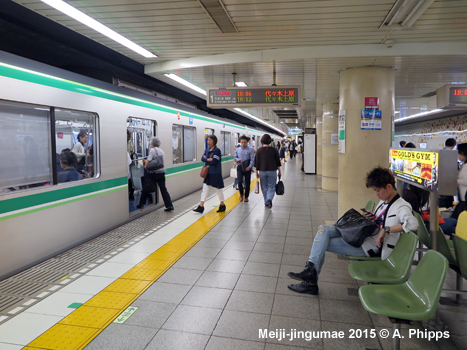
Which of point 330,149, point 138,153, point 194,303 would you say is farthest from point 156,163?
point 330,149

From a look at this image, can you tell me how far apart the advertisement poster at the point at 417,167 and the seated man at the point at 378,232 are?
249 millimetres

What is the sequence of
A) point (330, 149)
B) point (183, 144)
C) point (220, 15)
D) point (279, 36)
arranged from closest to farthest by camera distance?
point (220, 15) < point (279, 36) < point (183, 144) < point (330, 149)

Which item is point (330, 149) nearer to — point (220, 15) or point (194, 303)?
point (220, 15)

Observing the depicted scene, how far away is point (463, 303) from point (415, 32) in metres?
3.46

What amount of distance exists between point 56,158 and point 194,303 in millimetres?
2661

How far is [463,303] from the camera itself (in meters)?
3.16

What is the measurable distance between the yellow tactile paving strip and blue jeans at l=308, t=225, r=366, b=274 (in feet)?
5.67

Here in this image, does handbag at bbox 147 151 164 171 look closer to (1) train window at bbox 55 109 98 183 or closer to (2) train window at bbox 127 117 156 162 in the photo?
(2) train window at bbox 127 117 156 162

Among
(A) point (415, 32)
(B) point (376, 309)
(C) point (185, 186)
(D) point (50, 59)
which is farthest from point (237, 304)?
(C) point (185, 186)

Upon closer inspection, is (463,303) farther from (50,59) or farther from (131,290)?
(50,59)

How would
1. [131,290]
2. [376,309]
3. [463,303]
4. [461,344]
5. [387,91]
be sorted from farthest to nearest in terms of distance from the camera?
1. [387,91]
2. [131,290]
3. [463,303]
4. [461,344]
5. [376,309]

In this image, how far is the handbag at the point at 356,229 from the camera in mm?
3186

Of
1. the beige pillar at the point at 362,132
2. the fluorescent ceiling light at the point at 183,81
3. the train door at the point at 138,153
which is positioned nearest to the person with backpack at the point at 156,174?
the train door at the point at 138,153

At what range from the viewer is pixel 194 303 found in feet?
10.4
